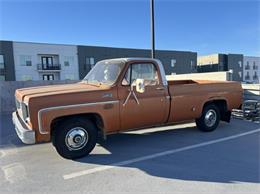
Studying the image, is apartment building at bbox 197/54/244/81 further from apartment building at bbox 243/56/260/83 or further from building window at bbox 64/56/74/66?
building window at bbox 64/56/74/66

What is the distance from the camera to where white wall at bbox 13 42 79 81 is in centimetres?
3671

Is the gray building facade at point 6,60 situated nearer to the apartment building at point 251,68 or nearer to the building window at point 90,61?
the building window at point 90,61

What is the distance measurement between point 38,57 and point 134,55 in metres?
16.9

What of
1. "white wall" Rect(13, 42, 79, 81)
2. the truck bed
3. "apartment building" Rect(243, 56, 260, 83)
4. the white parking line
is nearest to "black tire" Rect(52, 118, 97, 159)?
the white parking line

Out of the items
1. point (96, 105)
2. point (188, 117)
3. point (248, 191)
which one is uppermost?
point (96, 105)

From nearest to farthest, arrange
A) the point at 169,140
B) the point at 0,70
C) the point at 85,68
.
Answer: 1. the point at 169,140
2. the point at 0,70
3. the point at 85,68

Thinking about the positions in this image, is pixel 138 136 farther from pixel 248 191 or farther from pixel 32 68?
pixel 32 68

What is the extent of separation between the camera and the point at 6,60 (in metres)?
35.7

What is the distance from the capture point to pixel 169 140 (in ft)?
19.3

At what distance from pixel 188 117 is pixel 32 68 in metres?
36.6

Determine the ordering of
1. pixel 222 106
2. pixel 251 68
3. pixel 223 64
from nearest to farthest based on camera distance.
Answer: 1. pixel 222 106
2. pixel 223 64
3. pixel 251 68

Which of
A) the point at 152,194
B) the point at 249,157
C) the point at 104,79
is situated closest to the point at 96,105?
the point at 104,79

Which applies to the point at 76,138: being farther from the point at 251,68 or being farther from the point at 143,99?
the point at 251,68

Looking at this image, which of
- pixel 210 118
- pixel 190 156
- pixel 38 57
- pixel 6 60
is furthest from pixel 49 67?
pixel 190 156
